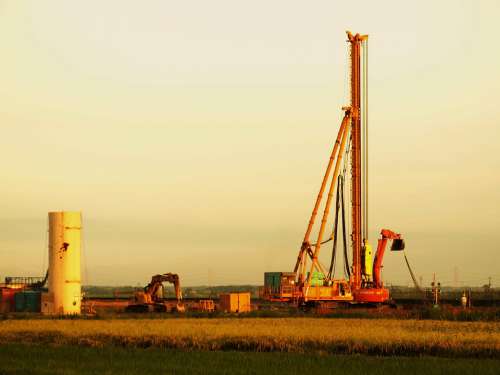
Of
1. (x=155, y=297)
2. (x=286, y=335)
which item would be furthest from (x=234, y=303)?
(x=286, y=335)

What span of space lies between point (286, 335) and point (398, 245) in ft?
91.6

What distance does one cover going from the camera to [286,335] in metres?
37.6

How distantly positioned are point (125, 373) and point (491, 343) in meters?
13.6

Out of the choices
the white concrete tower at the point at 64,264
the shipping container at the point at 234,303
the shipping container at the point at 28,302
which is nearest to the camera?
the white concrete tower at the point at 64,264

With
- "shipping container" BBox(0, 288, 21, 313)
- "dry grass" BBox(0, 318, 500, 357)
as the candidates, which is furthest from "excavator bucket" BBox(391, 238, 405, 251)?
"shipping container" BBox(0, 288, 21, 313)

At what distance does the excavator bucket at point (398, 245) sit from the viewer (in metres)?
64.0

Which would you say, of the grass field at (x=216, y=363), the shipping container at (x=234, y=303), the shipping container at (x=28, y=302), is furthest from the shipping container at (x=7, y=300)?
the grass field at (x=216, y=363)

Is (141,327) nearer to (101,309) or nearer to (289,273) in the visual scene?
(289,273)

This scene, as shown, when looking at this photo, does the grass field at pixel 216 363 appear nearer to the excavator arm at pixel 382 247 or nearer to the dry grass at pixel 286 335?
the dry grass at pixel 286 335

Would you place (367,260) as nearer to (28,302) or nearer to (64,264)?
(64,264)

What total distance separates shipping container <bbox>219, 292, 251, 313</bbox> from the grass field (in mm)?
28185

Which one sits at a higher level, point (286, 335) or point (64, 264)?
point (64, 264)

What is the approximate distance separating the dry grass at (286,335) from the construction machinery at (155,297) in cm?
1536

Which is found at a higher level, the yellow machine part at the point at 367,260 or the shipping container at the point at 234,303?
the yellow machine part at the point at 367,260
